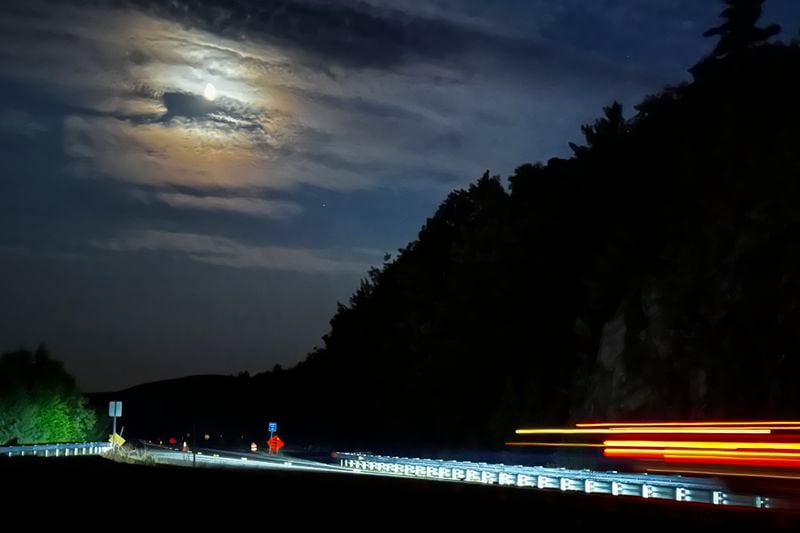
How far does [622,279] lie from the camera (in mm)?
58500

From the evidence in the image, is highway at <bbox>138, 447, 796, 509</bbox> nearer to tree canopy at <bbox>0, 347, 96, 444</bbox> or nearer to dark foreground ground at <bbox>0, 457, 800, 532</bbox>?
dark foreground ground at <bbox>0, 457, 800, 532</bbox>

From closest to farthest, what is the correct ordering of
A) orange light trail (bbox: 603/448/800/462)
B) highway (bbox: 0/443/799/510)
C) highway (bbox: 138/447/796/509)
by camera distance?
1. highway (bbox: 0/443/799/510)
2. highway (bbox: 138/447/796/509)
3. orange light trail (bbox: 603/448/800/462)

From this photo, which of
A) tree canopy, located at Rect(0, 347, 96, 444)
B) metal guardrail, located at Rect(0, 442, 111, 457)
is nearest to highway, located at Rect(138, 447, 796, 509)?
metal guardrail, located at Rect(0, 442, 111, 457)

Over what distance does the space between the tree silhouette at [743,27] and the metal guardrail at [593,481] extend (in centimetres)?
2623

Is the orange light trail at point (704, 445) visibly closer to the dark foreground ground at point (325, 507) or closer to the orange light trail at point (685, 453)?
the orange light trail at point (685, 453)

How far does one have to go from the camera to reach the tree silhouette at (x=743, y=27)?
55.7m

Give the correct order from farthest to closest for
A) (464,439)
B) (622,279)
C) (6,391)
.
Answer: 1. (6,391)
2. (464,439)
3. (622,279)

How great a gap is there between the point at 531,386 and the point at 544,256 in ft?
53.3

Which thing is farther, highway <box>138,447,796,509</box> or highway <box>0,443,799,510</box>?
highway <box>138,447,796,509</box>

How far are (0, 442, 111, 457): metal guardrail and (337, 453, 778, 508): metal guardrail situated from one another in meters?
18.0

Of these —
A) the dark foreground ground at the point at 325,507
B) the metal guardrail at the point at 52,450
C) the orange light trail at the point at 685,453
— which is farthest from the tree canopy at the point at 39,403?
the dark foreground ground at the point at 325,507

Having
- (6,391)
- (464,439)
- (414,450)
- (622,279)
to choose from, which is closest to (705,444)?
(622,279)

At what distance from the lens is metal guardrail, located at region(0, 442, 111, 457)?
5475cm

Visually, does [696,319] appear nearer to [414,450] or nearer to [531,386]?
[531,386]
